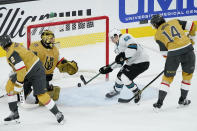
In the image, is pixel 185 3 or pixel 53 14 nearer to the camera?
pixel 53 14

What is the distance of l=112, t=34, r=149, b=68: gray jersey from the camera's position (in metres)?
6.54

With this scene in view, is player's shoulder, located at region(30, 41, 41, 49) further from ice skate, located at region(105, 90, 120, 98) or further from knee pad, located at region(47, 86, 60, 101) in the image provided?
ice skate, located at region(105, 90, 120, 98)

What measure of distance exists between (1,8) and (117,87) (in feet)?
8.25

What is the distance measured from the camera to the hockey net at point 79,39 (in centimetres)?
730

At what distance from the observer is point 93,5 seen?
9.09 m

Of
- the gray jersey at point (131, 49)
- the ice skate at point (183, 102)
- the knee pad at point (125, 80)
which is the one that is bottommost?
the ice skate at point (183, 102)

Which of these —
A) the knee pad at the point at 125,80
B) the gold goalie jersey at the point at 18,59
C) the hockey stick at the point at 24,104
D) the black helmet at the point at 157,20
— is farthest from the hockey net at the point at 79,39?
the gold goalie jersey at the point at 18,59

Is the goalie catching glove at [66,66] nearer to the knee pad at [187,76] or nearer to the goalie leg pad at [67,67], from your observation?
the goalie leg pad at [67,67]

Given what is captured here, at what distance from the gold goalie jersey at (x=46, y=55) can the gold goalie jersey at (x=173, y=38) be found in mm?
1324

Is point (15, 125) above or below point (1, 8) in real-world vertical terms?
below

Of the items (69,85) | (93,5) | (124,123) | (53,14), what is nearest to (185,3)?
(93,5)

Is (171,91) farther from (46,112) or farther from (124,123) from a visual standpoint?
(46,112)

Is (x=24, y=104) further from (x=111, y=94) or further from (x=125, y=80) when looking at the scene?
(x=125, y=80)

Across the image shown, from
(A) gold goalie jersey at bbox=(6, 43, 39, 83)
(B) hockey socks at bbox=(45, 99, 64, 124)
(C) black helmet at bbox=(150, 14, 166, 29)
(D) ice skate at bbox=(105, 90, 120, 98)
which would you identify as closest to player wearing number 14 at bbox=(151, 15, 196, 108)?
(C) black helmet at bbox=(150, 14, 166, 29)
